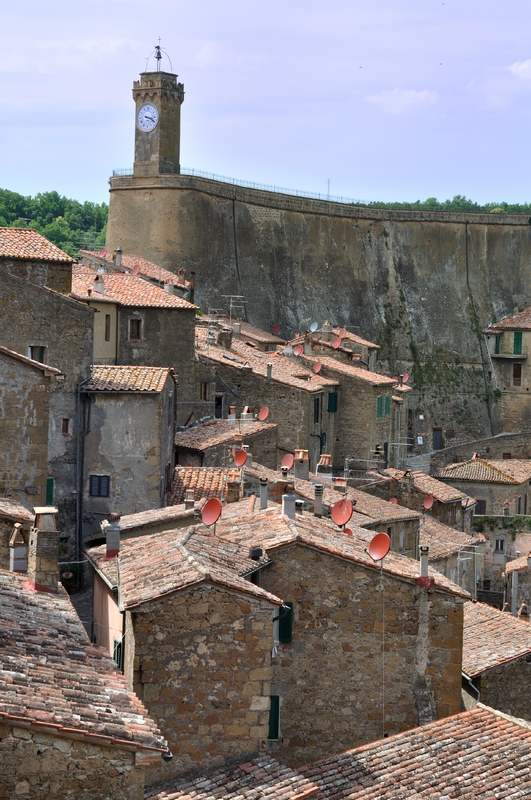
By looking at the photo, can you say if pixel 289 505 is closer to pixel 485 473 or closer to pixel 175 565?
pixel 175 565

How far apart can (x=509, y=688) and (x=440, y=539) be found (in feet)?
57.1

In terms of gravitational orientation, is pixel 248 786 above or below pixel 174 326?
below

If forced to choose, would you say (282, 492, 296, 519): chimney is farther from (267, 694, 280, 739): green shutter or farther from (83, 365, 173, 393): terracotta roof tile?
(83, 365, 173, 393): terracotta roof tile

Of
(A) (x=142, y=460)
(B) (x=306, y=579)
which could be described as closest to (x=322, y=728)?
(B) (x=306, y=579)

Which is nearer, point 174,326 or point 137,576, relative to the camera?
point 137,576

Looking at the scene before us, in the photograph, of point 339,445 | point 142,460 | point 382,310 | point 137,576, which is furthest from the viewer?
point 382,310

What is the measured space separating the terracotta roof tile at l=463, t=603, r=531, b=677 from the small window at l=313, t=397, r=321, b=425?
18.6 meters

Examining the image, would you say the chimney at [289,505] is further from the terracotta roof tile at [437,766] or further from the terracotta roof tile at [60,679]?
the terracotta roof tile at [60,679]

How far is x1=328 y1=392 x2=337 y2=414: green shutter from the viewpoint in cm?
4759

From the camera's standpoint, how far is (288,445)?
143ft

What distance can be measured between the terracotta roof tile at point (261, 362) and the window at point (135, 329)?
4.07m

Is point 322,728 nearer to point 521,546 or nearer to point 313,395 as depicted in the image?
point 313,395

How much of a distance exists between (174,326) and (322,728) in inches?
867

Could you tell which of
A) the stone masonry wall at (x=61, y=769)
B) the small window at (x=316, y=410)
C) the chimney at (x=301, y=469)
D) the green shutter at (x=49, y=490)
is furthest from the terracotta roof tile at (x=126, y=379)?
the stone masonry wall at (x=61, y=769)
